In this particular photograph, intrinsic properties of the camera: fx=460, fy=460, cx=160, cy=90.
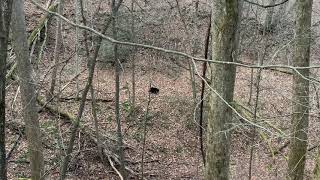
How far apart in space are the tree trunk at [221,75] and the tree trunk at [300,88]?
251 cm

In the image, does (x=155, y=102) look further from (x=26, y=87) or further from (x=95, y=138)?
(x=26, y=87)

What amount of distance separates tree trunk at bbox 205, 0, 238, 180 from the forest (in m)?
0.01

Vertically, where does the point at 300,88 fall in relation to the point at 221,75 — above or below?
below

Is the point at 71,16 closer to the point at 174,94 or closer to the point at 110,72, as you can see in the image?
the point at 110,72

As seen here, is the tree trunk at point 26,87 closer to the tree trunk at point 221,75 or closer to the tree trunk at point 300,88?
the tree trunk at point 221,75

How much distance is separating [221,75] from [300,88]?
3.40 m

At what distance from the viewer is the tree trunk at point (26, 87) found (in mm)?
8773

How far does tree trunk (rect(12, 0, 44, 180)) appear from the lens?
8773 millimetres

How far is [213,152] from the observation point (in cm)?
629

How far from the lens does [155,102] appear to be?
16031 mm

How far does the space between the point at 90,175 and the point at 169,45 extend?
6561mm

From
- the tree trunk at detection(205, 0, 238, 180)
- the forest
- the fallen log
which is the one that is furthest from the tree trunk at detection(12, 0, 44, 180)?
the tree trunk at detection(205, 0, 238, 180)

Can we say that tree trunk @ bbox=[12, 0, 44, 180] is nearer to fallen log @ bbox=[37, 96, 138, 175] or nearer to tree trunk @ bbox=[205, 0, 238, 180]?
fallen log @ bbox=[37, 96, 138, 175]

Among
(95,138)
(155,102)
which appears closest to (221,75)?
(95,138)
